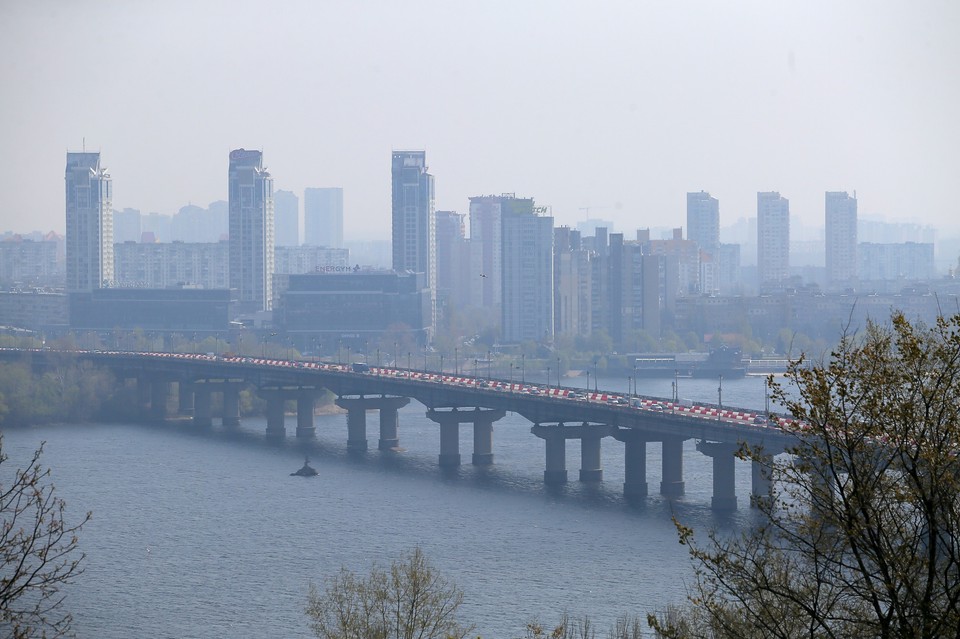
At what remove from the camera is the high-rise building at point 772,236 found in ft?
369

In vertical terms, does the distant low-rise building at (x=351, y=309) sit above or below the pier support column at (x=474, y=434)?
above

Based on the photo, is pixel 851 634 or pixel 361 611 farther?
pixel 361 611

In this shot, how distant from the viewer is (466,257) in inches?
3905

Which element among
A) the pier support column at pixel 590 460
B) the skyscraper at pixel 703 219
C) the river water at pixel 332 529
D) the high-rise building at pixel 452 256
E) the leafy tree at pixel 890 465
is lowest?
the river water at pixel 332 529

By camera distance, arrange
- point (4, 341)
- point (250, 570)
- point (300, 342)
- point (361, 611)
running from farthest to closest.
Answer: point (300, 342)
point (4, 341)
point (250, 570)
point (361, 611)

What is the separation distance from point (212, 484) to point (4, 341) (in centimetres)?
3000

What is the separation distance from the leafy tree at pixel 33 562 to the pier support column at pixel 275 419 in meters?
8.21

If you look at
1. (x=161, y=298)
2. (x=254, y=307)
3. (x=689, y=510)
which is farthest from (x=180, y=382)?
(x=254, y=307)

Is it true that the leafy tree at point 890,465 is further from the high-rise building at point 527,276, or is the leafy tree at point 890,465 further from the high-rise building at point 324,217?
the high-rise building at point 324,217

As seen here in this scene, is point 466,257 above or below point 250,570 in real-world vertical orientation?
above

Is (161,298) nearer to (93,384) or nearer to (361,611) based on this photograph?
(93,384)

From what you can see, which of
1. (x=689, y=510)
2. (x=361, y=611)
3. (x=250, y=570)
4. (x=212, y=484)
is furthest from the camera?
(x=212, y=484)

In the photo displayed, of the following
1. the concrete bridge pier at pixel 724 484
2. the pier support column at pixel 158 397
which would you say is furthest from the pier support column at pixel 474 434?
the pier support column at pixel 158 397

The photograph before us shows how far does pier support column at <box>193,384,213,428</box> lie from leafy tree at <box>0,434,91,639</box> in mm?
10286
